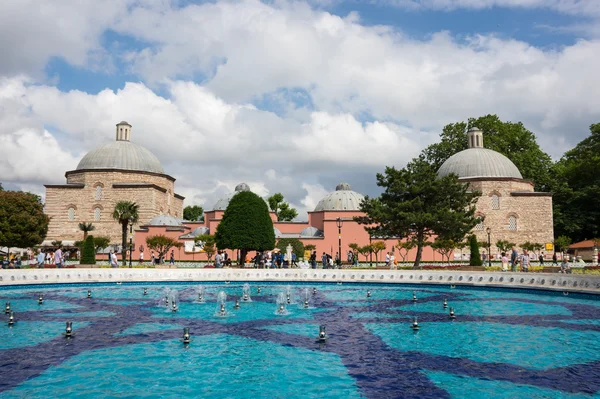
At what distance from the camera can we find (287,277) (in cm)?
2014

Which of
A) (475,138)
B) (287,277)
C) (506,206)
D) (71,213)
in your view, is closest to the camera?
(287,277)

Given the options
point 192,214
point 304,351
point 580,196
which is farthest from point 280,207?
point 304,351

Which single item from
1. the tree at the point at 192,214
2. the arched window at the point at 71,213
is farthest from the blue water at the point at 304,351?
A: the tree at the point at 192,214

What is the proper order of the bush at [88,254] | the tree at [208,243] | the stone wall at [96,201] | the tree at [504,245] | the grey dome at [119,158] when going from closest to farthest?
the bush at [88,254]
the tree at [208,243]
the tree at [504,245]
the stone wall at [96,201]
the grey dome at [119,158]

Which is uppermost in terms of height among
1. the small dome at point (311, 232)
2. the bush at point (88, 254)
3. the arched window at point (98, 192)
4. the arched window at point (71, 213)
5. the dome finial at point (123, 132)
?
the dome finial at point (123, 132)

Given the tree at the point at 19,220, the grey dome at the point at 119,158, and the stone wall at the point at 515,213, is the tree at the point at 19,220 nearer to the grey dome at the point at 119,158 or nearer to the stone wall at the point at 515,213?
the grey dome at the point at 119,158

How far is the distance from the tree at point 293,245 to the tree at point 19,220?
16.4m

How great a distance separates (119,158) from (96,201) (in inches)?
174

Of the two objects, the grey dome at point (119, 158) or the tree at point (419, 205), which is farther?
the grey dome at point (119, 158)

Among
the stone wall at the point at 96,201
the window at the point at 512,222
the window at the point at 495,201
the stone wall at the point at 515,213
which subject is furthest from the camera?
the stone wall at the point at 96,201

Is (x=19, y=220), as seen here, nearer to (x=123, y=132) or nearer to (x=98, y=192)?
(x=98, y=192)

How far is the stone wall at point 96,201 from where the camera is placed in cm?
4003

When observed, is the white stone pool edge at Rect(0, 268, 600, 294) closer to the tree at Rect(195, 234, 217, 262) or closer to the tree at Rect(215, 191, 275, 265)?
the tree at Rect(215, 191, 275, 265)

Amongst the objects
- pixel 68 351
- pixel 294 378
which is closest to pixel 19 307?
pixel 68 351
